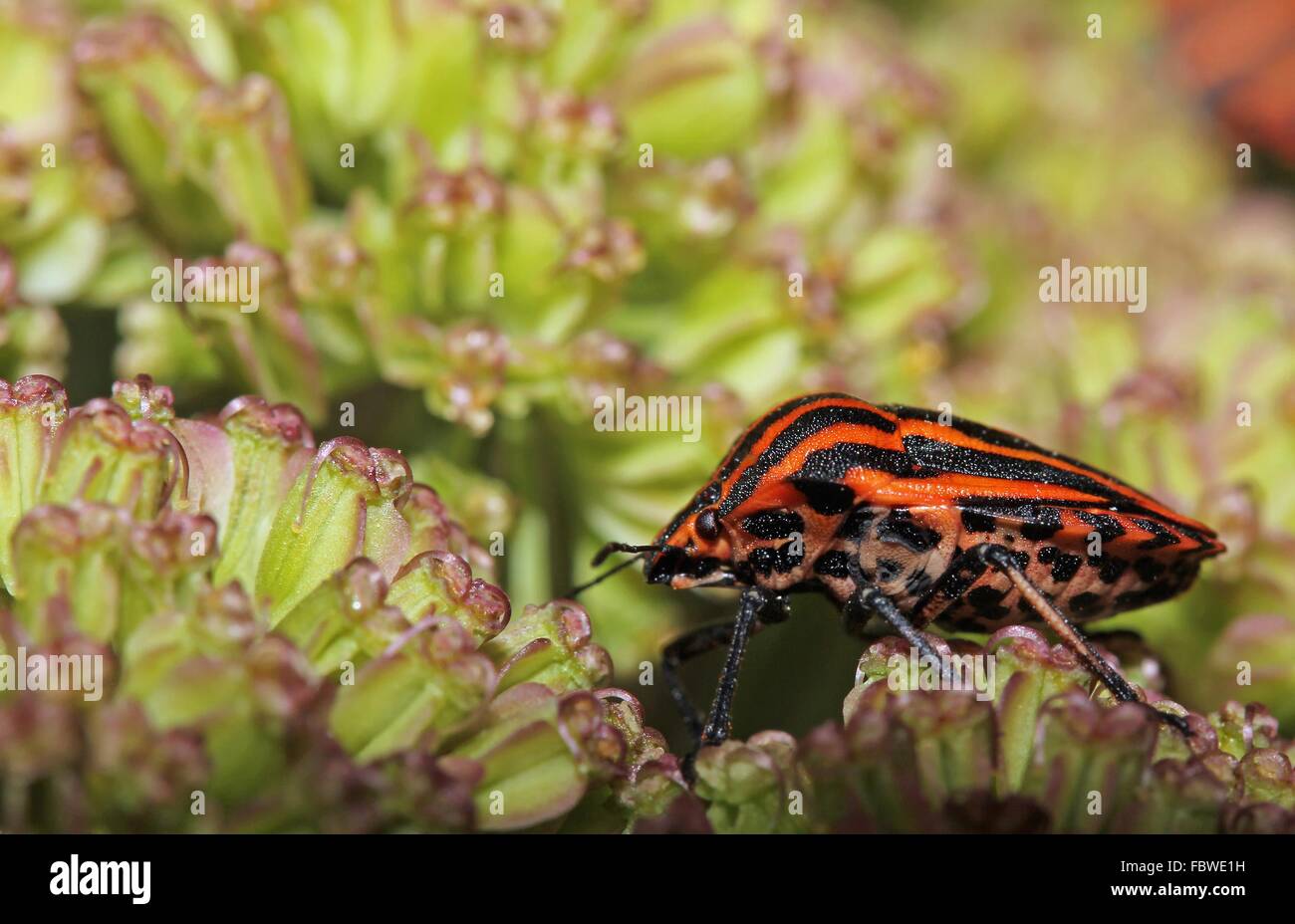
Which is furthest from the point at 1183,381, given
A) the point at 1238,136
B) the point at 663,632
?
the point at 1238,136

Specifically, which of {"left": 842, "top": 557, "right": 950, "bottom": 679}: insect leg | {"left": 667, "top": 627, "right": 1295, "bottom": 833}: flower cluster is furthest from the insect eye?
{"left": 667, "top": 627, "right": 1295, "bottom": 833}: flower cluster

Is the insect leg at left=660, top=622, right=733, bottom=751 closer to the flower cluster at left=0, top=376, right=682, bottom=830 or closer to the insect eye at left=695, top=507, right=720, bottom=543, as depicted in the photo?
the insect eye at left=695, top=507, right=720, bottom=543

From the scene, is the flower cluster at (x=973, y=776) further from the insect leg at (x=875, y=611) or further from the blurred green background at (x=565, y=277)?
the blurred green background at (x=565, y=277)

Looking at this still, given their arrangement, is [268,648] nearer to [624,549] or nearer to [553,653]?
[553,653]
